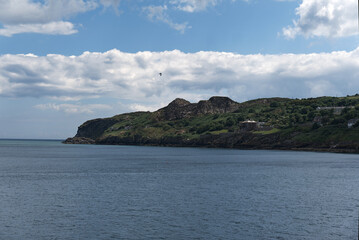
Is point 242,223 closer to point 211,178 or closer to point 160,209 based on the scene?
point 160,209

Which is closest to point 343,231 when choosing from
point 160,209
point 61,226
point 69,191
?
point 160,209

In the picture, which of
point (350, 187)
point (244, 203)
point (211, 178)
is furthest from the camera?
point (211, 178)

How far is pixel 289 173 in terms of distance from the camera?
108 metres

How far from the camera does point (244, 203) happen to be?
201 feet

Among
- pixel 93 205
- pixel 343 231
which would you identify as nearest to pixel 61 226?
pixel 93 205

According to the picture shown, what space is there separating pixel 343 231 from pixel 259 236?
11135mm

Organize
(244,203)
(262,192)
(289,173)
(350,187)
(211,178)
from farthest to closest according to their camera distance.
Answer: (289,173)
(211,178)
(350,187)
(262,192)
(244,203)

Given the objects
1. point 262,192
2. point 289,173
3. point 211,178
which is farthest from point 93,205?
point 289,173

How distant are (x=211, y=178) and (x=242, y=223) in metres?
49.2

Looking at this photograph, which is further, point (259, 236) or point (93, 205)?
point (93, 205)

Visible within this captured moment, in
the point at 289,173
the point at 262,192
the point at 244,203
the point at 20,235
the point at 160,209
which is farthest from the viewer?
the point at 289,173

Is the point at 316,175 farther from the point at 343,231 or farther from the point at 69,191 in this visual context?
the point at 69,191

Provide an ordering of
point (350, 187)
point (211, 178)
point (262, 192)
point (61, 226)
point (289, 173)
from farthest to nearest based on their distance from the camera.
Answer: point (289, 173)
point (211, 178)
point (350, 187)
point (262, 192)
point (61, 226)

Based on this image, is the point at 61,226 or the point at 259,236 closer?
the point at 259,236
